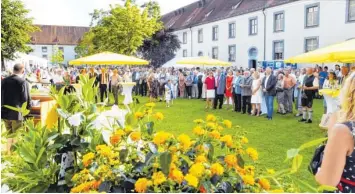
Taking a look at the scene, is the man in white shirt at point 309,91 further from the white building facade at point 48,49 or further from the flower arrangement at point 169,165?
the white building facade at point 48,49

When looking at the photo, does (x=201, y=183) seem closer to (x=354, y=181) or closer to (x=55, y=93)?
(x=354, y=181)

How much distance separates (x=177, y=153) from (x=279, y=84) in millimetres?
10570

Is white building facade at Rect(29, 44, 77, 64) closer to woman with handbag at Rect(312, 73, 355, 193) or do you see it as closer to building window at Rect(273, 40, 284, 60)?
building window at Rect(273, 40, 284, 60)

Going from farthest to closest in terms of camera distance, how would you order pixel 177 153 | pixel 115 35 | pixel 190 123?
1. pixel 115 35
2. pixel 190 123
3. pixel 177 153

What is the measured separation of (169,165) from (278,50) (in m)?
25.3

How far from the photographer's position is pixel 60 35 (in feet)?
176

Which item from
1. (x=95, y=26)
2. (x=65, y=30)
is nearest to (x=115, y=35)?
(x=95, y=26)

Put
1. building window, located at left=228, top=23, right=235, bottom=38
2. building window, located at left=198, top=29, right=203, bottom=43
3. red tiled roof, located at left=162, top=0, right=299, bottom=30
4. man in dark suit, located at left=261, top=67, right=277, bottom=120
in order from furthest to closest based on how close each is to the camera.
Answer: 1. building window, located at left=198, top=29, right=203, bottom=43
2. building window, located at left=228, top=23, right=235, bottom=38
3. red tiled roof, located at left=162, top=0, right=299, bottom=30
4. man in dark suit, located at left=261, top=67, right=277, bottom=120

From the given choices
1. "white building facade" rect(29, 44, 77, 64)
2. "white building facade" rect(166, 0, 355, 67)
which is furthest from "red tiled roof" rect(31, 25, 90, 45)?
"white building facade" rect(166, 0, 355, 67)

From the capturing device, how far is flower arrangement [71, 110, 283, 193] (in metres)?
1.63

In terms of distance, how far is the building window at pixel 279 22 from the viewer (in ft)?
82.9

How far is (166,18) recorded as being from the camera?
157 feet

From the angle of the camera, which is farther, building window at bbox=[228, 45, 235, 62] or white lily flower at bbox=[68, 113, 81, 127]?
building window at bbox=[228, 45, 235, 62]

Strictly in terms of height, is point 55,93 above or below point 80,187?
above
